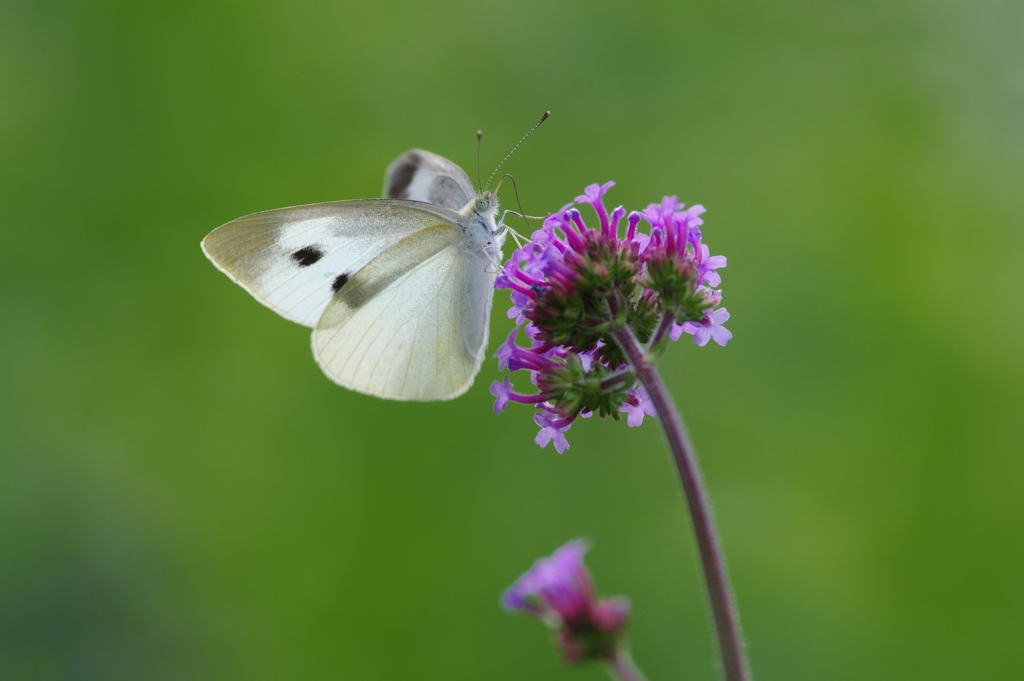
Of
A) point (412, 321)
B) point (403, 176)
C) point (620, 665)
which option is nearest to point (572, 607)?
point (620, 665)

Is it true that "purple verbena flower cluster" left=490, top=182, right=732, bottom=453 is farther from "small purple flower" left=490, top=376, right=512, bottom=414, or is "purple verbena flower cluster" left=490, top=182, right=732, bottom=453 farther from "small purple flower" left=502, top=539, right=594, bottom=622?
"small purple flower" left=502, top=539, right=594, bottom=622

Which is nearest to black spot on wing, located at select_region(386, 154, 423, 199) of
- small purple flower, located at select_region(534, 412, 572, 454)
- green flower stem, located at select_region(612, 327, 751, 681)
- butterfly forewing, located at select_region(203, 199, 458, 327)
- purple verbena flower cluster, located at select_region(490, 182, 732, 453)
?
butterfly forewing, located at select_region(203, 199, 458, 327)

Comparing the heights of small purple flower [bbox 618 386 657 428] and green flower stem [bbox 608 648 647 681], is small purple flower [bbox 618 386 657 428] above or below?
Result: above

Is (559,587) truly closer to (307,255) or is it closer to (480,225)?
(480,225)

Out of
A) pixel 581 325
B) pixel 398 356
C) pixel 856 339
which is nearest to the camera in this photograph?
pixel 581 325

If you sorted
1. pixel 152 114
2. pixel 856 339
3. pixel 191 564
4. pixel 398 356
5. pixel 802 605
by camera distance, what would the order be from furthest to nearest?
pixel 152 114, pixel 856 339, pixel 191 564, pixel 802 605, pixel 398 356

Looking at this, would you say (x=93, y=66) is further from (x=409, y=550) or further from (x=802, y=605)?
(x=802, y=605)

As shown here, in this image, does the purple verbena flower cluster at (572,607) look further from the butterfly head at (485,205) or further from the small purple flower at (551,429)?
the butterfly head at (485,205)

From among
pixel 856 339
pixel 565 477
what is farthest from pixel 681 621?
pixel 856 339
